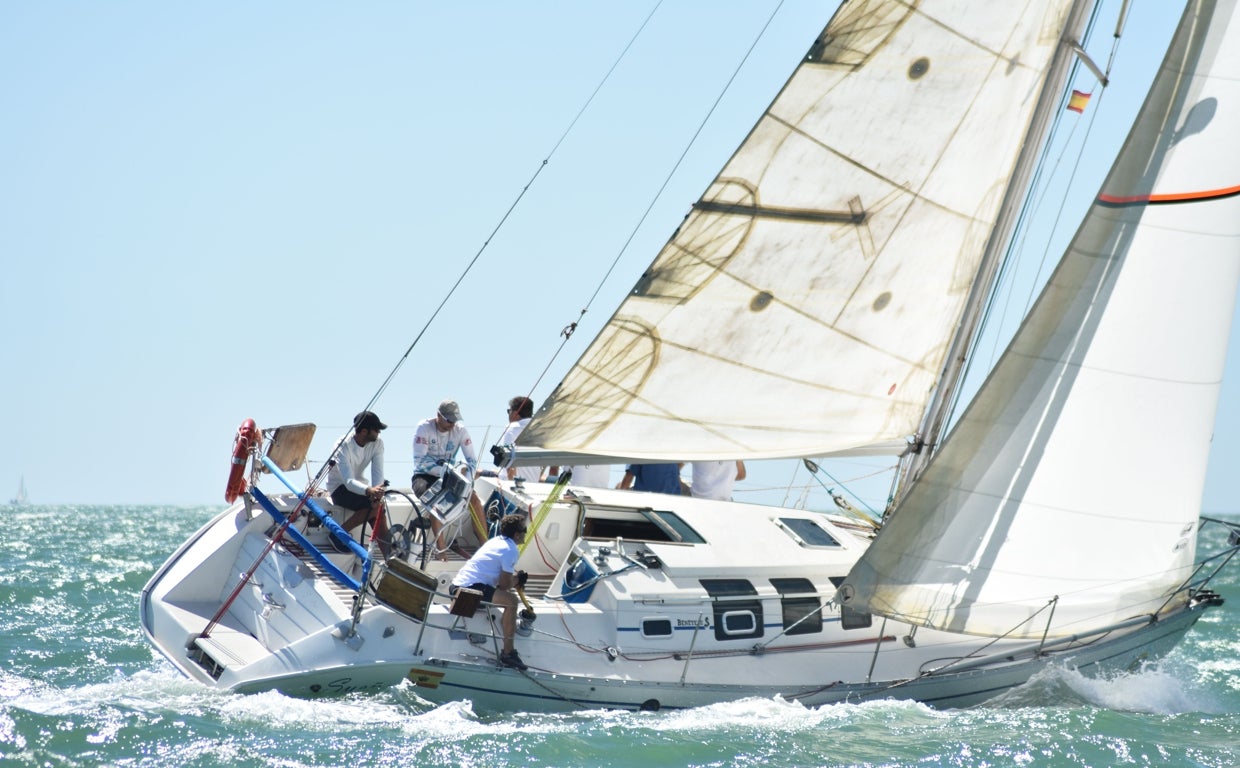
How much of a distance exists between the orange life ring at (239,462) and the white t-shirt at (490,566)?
→ 2326mm

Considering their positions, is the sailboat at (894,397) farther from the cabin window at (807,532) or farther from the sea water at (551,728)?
the cabin window at (807,532)

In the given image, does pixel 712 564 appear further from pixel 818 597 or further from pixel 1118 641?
pixel 1118 641

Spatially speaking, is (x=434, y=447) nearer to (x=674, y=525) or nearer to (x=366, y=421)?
(x=366, y=421)

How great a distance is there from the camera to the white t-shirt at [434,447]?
35.2 feet

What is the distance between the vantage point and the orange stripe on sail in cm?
956

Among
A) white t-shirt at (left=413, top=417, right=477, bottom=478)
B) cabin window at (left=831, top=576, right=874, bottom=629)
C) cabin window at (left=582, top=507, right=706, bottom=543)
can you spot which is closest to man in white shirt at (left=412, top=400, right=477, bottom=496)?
white t-shirt at (left=413, top=417, right=477, bottom=478)

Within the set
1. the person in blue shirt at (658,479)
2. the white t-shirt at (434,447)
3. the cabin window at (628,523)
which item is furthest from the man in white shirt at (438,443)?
the person in blue shirt at (658,479)

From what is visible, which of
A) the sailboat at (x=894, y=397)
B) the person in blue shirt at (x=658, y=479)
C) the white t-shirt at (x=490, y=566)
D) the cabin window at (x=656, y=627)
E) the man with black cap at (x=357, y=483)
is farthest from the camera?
the person in blue shirt at (x=658, y=479)

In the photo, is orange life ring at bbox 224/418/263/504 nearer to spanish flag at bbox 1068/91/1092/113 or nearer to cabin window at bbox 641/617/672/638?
cabin window at bbox 641/617/672/638

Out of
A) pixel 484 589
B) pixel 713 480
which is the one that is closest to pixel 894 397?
pixel 713 480

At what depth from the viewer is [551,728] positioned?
27.7 feet

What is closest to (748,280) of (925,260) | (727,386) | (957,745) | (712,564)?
(727,386)

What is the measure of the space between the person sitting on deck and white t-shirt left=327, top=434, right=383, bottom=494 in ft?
5.96

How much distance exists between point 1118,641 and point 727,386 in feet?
12.5
